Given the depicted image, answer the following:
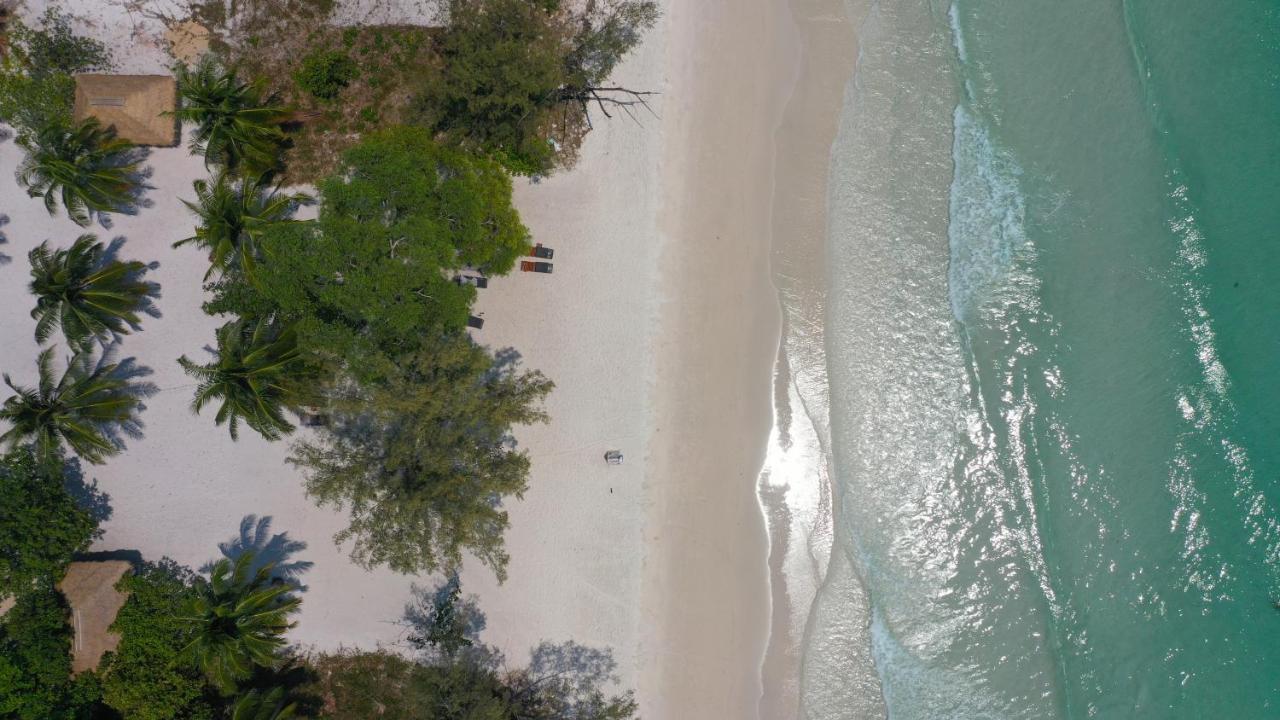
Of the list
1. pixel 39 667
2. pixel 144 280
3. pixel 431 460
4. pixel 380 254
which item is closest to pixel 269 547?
pixel 39 667

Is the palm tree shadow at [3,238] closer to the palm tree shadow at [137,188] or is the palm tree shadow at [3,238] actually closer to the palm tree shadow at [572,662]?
the palm tree shadow at [137,188]

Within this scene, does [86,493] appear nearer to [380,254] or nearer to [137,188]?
[137,188]

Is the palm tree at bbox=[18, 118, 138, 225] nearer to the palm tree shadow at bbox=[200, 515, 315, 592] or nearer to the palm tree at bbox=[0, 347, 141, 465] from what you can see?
the palm tree at bbox=[0, 347, 141, 465]

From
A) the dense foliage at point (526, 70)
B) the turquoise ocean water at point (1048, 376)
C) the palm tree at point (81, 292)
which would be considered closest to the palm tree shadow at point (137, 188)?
the palm tree at point (81, 292)

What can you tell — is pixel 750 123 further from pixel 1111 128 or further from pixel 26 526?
pixel 26 526

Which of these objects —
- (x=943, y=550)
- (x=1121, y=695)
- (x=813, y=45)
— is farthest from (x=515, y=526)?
(x=1121, y=695)

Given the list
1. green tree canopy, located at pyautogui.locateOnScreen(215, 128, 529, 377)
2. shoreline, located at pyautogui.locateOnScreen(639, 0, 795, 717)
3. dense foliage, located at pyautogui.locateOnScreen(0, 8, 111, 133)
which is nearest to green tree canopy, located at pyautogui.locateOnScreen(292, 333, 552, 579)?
green tree canopy, located at pyautogui.locateOnScreen(215, 128, 529, 377)
